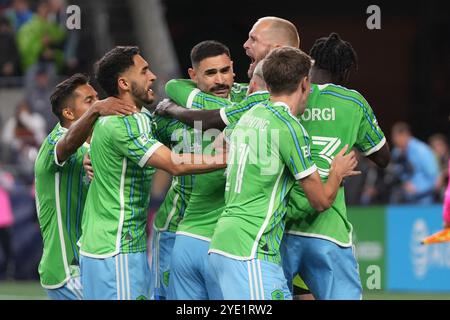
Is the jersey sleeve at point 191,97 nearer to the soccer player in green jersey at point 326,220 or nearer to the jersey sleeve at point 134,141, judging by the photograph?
the jersey sleeve at point 134,141

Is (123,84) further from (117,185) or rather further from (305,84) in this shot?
(305,84)

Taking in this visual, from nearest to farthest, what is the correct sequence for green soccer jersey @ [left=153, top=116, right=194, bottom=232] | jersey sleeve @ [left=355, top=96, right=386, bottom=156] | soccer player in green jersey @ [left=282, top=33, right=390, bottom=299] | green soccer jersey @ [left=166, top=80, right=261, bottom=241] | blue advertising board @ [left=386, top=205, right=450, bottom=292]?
soccer player in green jersey @ [left=282, top=33, right=390, bottom=299], jersey sleeve @ [left=355, top=96, right=386, bottom=156], green soccer jersey @ [left=166, top=80, right=261, bottom=241], green soccer jersey @ [left=153, top=116, right=194, bottom=232], blue advertising board @ [left=386, top=205, right=450, bottom=292]

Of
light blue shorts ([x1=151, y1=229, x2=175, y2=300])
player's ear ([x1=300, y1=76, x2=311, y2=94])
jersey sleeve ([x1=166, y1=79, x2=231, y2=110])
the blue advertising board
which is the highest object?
player's ear ([x1=300, y1=76, x2=311, y2=94])

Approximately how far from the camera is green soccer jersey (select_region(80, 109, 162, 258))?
7.20 metres

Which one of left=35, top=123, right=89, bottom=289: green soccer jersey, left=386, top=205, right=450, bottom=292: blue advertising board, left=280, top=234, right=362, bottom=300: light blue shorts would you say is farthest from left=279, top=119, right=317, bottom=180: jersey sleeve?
left=386, top=205, right=450, bottom=292: blue advertising board

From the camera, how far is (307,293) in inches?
316

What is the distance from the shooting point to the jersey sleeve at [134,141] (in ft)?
23.5

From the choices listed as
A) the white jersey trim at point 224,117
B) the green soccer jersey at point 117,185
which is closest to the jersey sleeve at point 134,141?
the green soccer jersey at point 117,185

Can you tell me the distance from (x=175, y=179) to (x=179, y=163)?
0.74 metres

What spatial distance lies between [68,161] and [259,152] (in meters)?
2.04

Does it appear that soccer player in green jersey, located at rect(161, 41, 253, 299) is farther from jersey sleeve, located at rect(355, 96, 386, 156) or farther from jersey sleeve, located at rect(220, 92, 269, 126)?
jersey sleeve, located at rect(355, 96, 386, 156)

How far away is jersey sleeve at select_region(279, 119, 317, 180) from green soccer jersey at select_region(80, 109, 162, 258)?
957 millimetres
